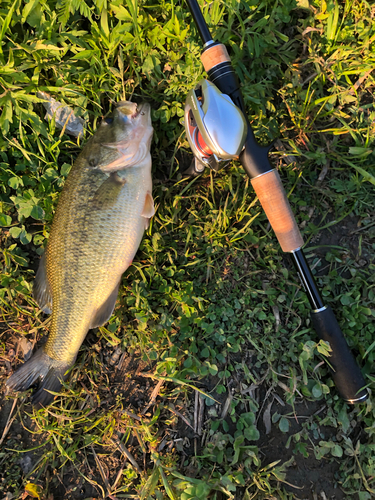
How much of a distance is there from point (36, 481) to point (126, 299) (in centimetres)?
158

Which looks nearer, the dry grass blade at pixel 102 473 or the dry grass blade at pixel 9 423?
the dry grass blade at pixel 102 473

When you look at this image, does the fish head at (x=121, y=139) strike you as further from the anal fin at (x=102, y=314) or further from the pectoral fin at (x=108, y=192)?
the anal fin at (x=102, y=314)

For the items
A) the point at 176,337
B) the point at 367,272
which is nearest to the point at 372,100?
the point at 367,272

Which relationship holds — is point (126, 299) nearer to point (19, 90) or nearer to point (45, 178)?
point (45, 178)

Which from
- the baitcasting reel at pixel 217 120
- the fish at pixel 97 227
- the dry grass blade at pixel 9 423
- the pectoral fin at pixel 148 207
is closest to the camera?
the baitcasting reel at pixel 217 120

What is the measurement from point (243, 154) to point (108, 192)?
999 mm

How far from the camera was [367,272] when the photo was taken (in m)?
2.63

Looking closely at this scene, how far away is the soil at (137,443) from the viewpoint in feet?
7.98

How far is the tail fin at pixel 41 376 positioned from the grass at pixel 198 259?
0.11 m

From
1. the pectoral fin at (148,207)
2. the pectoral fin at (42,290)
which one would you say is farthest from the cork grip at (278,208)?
the pectoral fin at (42,290)

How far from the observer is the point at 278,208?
230 cm

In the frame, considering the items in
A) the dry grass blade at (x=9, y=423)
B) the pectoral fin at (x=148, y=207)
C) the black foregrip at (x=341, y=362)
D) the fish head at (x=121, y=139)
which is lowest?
the black foregrip at (x=341, y=362)

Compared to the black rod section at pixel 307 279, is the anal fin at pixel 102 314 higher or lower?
higher

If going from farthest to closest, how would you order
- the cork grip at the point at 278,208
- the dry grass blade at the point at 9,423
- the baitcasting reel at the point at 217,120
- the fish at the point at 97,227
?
the dry grass blade at the point at 9,423 < the fish at the point at 97,227 < the cork grip at the point at 278,208 < the baitcasting reel at the point at 217,120
